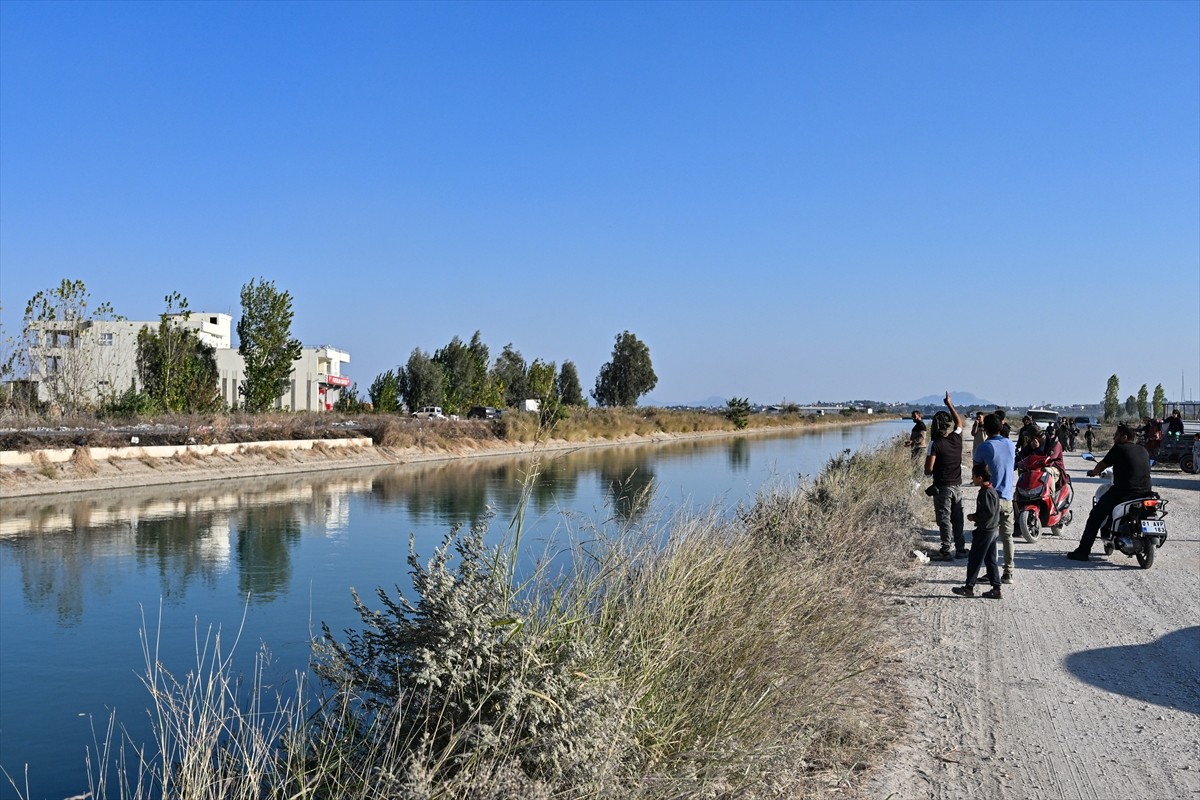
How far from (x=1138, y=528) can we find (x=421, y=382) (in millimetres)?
64101

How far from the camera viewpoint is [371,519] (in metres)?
21.6

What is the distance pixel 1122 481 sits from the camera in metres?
11.5

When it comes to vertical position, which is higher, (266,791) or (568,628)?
(568,628)

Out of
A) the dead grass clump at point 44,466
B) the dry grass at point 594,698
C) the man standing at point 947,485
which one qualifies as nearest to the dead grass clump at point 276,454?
the dead grass clump at point 44,466

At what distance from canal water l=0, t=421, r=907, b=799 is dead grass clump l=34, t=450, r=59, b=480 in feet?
4.38

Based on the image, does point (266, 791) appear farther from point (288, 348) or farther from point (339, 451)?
point (288, 348)

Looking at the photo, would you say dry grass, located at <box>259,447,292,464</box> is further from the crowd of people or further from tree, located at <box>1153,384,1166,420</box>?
tree, located at <box>1153,384,1166,420</box>

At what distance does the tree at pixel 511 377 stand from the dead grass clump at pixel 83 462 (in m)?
62.6

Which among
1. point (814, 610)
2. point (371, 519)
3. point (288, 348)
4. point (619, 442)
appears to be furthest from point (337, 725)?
point (619, 442)

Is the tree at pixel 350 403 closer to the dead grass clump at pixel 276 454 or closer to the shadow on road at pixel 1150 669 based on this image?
the dead grass clump at pixel 276 454

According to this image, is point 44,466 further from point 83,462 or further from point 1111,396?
point 1111,396

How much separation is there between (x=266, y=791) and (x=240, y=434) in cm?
3256

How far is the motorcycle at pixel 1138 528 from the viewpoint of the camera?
36.4ft

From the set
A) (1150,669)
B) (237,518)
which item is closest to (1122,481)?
(1150,669)
